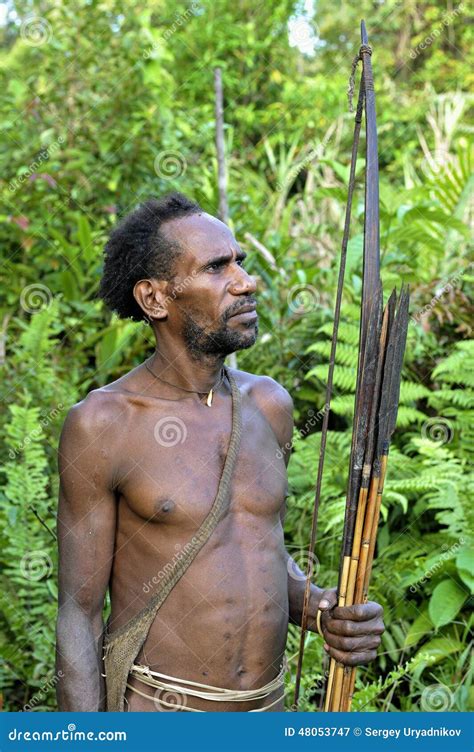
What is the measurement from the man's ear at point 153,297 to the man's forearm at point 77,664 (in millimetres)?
777

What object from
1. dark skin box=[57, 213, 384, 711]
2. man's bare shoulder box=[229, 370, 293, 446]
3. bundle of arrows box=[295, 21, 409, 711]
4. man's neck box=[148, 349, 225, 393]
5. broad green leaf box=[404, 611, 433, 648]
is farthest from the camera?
broad green leaf box=[404, 611, 433, 648]

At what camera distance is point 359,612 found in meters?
2.21

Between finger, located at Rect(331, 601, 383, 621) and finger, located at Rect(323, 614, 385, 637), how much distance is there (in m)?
0.01

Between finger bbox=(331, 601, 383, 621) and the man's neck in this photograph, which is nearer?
finger bbox=(331, 601, 383, 621)

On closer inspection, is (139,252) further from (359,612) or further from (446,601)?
(446,601)

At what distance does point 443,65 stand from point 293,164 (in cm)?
358

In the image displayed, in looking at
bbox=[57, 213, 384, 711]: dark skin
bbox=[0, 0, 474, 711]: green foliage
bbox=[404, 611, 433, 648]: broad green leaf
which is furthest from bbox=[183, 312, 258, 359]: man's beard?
bbox=[404, 611, 433, 648]: broad green leaf

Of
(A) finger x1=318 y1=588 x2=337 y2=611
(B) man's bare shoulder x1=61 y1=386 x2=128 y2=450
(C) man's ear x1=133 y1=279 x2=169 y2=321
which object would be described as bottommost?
(A) finger x1=318 y1=588 x2=337 y2=611

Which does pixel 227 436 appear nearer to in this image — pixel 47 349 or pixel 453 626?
pixel 453 626

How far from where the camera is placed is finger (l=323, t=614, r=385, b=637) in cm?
222

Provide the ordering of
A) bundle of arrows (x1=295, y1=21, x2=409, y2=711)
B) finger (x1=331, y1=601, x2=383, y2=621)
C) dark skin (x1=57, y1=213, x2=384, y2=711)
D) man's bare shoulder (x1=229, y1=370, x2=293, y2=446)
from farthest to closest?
man's bare shoulder (x1=229, y1=370, x2=293, y2=446)
dark skin (x1=57, y1=213, x2=384, y2=711)
finger (x1=331, y1=601, x2=383, y2=621)
bundle of arrows (x1=295, y1=21, x2=409, y2=711)

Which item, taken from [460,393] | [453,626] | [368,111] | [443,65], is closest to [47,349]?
[460,393]

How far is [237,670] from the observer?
2375 mm

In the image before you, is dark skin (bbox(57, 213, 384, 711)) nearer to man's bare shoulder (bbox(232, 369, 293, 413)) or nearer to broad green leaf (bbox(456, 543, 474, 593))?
man's bare shoulder (bbox(232, 369, 293, 413))
